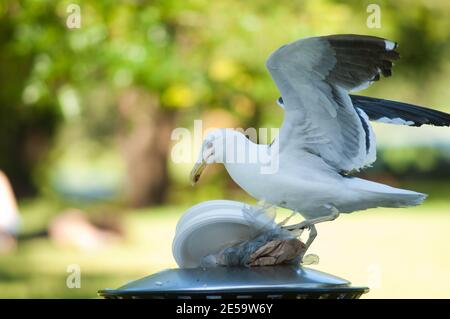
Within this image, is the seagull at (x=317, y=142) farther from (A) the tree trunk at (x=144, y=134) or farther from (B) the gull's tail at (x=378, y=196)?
(A) the tree trunk at (x=144, y=134)

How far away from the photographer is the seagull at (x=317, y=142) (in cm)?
312

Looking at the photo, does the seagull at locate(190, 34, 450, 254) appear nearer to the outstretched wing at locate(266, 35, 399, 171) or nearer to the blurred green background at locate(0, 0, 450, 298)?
the outstretched wing at locate(266, 35, 399, 171)

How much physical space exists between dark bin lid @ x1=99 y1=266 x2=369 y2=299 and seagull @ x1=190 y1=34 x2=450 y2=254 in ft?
1.00

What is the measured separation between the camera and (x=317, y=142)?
3232mm

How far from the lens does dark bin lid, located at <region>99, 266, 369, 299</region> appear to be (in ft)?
8.78

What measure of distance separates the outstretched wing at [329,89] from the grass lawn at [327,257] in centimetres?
508

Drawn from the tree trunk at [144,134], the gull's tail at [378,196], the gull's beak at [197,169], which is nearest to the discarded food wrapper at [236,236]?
the gull's beak at [197,169]

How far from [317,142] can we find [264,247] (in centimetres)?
49

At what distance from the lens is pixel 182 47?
12.4 metres

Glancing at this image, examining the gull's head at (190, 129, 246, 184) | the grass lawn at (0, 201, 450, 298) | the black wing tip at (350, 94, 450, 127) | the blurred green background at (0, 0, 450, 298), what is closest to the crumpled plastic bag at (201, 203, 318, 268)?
the gull's head at (190, 129, 246, 184)

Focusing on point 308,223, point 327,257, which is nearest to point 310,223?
point 308,223

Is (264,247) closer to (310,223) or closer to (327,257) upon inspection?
(310,223)
